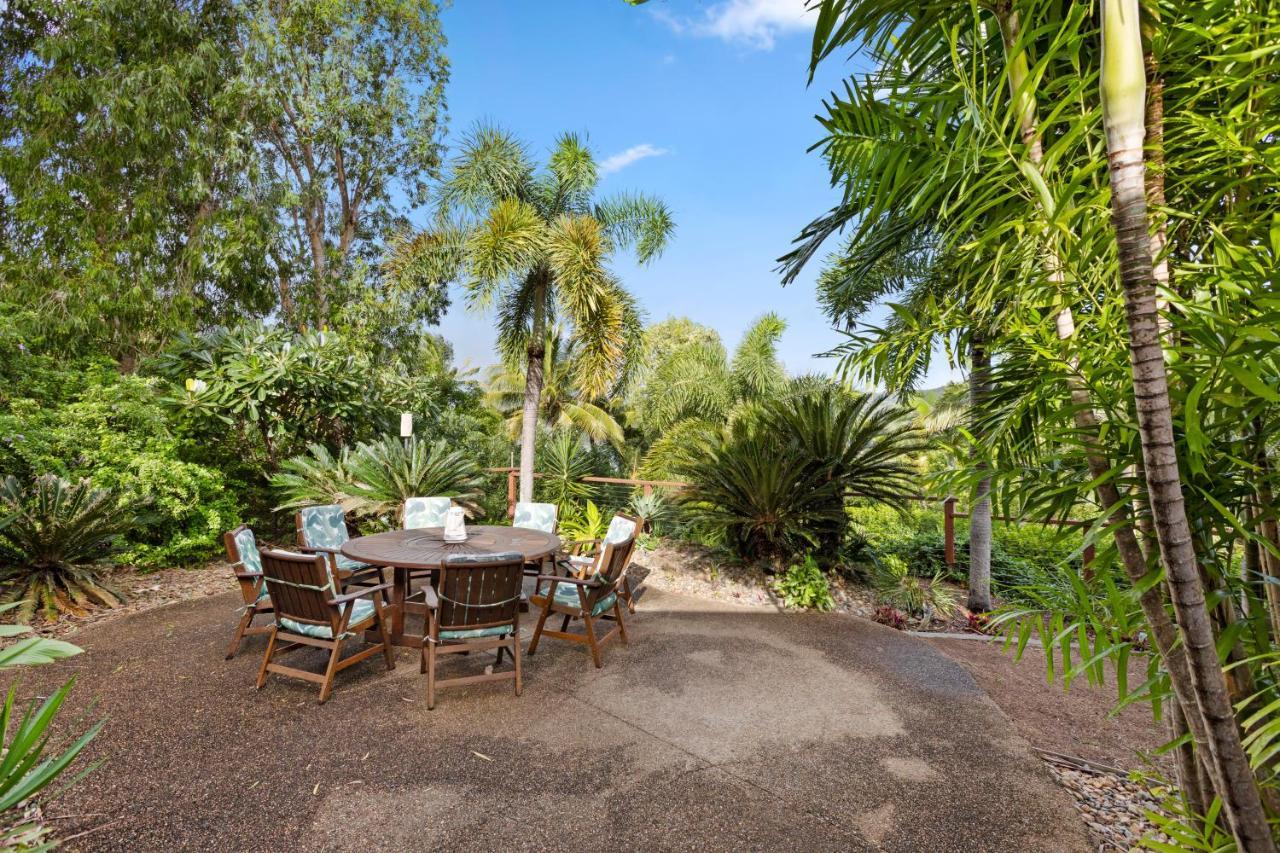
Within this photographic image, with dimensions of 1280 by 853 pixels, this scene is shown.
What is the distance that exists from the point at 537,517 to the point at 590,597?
169 centimetres

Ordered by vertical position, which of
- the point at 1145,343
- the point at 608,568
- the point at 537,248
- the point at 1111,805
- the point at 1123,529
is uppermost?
the point at 537,248

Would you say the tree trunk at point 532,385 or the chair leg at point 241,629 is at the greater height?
the tree trunk at point 532,385

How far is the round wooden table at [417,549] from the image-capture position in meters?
3.65

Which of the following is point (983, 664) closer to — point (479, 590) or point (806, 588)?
point (806, 588)

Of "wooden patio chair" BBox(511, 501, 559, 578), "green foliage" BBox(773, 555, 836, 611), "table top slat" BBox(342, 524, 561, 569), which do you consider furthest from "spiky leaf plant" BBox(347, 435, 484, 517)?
"green foliage" BBox(773, 555, 836, 611)

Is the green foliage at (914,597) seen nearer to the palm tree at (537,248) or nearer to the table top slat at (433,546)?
the table top slat at (433,546)

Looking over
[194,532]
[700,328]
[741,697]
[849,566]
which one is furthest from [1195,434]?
[700,328]

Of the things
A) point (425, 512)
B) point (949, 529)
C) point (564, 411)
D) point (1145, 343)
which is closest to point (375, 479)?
point (425, 512)

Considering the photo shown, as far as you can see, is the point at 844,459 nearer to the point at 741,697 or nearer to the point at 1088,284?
the point at 741,697

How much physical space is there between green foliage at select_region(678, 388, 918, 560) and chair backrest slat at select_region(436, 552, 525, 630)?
300 centimetres

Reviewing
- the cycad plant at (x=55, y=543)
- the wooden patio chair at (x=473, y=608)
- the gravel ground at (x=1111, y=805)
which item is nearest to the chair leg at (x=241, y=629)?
the wooden patio chair at (x=473, y=608)

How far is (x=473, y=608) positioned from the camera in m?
3.31

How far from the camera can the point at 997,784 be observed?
2.54 m

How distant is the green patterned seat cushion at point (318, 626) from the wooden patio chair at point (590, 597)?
113cm
